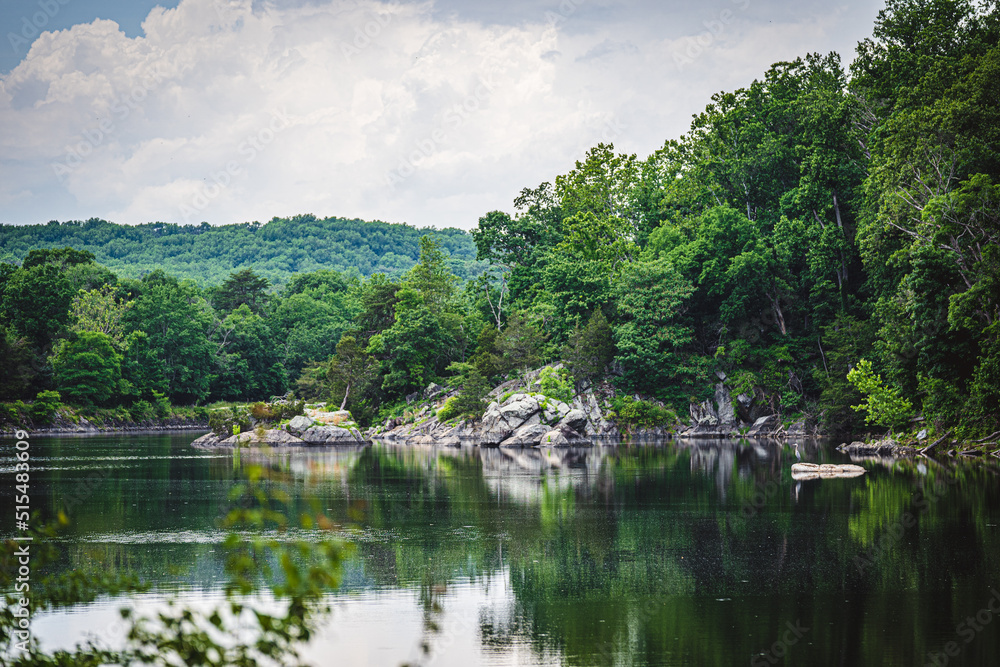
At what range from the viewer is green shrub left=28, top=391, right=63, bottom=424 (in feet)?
211

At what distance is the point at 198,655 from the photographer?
513 centimetres

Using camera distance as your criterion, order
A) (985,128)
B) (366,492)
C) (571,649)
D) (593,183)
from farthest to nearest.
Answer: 1. (593,183)
2. (985,128)
3. (366,492)
4. (571,649)

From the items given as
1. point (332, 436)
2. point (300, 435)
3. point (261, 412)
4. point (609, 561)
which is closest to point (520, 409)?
point (332, 436)

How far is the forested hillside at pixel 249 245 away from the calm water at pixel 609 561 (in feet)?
347

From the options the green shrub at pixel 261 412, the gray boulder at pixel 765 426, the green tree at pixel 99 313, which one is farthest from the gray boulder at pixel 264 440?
the gray boulder at pixel 765 426

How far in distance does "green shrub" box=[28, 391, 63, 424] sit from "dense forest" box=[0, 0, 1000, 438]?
1.93 ft

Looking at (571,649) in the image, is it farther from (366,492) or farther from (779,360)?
(779,360)

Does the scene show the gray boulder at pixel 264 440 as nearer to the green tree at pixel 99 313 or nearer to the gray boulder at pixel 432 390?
the gray boulder at pixel 432 390

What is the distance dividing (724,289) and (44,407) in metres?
51.3

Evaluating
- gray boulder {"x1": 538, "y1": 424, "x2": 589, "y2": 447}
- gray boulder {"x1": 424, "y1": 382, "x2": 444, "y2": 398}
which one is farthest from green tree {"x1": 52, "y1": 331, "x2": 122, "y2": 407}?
gray boulder {"x1": 538, "y1": 424, "x2": 589, "y2": 447}

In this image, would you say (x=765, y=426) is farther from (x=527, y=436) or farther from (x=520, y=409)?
(x=520, y=409)

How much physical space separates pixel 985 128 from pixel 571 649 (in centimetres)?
3137

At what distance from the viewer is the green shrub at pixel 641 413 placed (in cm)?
5706

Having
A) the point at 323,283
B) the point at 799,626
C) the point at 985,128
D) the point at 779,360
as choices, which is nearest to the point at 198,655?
the point at 799,626
